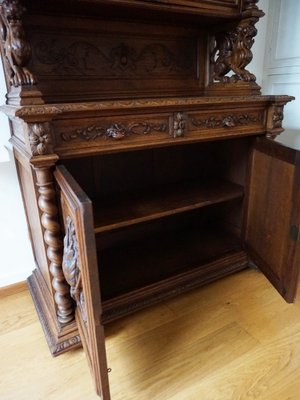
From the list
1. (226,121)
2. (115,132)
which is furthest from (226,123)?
(115,132)

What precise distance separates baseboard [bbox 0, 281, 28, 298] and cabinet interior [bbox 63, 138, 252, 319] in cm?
38

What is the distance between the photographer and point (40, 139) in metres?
0.82

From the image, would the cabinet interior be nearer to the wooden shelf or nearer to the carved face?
the wooden shelf

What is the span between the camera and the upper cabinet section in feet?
3.30

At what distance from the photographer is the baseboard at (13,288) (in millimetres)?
1393

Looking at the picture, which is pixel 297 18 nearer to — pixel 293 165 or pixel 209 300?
pixel 293 165

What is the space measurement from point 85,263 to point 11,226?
803 mm

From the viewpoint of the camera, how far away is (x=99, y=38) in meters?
1.20

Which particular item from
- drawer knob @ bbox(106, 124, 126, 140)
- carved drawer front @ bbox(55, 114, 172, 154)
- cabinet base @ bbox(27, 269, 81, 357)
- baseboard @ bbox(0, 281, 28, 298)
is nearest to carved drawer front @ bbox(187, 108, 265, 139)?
carved drawer front @ bbox(55, 114, 172, 154)

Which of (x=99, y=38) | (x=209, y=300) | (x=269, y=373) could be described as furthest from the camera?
(x=209, y=300)

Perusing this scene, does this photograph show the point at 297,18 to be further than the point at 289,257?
Yes

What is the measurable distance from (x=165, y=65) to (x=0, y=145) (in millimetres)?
791

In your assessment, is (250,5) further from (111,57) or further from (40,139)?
(40,139)

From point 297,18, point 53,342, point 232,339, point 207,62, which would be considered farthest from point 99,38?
point 232,339
